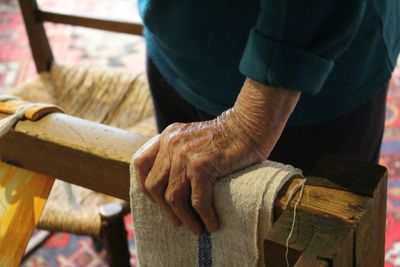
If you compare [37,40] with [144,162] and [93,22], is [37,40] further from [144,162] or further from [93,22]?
[144,162]

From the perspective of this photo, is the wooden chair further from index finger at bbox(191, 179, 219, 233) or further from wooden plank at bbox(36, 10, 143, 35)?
index finger at bbox(191, 179, 219, 233)

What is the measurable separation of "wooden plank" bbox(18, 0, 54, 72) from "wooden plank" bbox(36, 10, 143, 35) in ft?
0.07

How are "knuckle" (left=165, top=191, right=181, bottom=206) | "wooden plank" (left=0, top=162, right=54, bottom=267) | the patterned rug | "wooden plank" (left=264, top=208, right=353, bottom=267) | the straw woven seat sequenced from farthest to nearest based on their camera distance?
the patterned rug
the straw woven seat
"wooden plank" (left=0, top=162, right=54, bottom=267)
"knuckle" (left=165, top=191, right=181, bottom=206)
"wooden plank" (left=264, top=208, right=353, bottom=267)

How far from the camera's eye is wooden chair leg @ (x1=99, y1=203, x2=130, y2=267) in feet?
3.44

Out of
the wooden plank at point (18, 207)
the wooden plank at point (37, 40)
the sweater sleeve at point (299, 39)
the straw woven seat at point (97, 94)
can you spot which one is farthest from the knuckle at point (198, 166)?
the wooden plank at point (37, 40)

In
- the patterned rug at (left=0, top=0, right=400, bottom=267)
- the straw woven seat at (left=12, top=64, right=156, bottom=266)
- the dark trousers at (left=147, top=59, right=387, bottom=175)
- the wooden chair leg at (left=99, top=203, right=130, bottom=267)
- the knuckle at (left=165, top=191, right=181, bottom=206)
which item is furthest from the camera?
the patterned rug at (left=0, top=0, right=400, bottom=267)

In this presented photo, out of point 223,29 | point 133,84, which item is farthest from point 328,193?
point 133,84

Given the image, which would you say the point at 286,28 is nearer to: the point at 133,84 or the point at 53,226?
the point at 53,226

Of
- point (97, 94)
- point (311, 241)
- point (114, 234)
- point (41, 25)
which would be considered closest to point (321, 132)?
point (311, 241)

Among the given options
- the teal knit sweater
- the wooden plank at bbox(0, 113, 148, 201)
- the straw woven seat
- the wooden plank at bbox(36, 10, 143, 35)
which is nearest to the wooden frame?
the wooden plank at bbox(0, 113, 148, 201)

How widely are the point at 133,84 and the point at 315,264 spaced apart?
1031 millimetres

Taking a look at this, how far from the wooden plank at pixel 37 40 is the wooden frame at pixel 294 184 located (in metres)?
0.86

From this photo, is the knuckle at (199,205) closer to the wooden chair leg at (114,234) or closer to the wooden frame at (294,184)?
the wooden frame at (294,184)

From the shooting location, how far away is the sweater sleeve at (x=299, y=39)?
50 cm
